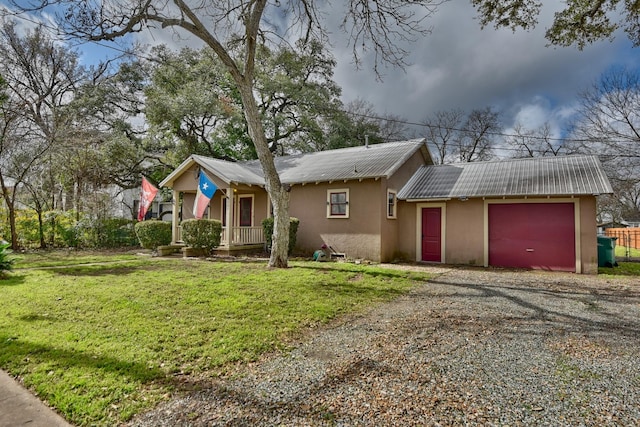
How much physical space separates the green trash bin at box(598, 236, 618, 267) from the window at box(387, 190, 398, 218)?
6658mm

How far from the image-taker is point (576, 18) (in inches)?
367

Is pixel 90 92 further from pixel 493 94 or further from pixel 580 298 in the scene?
pixel 493 94

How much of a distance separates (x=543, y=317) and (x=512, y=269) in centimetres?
595

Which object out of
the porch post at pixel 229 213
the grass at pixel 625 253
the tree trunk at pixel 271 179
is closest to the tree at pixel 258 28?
the tree trunk at pixel 271 179

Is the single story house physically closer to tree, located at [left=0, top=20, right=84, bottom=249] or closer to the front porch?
the front porch

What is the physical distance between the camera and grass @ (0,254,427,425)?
2.93 meters

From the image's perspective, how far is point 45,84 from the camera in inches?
816

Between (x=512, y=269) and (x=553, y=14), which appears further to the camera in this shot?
(x=512, y=269)

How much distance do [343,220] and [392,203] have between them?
194cm

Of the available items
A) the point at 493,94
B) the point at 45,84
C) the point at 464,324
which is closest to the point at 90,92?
the point at 45,84

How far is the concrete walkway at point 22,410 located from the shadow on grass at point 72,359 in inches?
15.4

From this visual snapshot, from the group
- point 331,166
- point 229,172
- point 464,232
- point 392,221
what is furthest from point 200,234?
point 464,232

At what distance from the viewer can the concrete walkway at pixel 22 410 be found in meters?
2.46

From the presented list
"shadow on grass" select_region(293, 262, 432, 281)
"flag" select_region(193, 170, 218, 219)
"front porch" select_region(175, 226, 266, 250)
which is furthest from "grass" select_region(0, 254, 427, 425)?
"front porch" select_region(175, 226, 266, 250)
